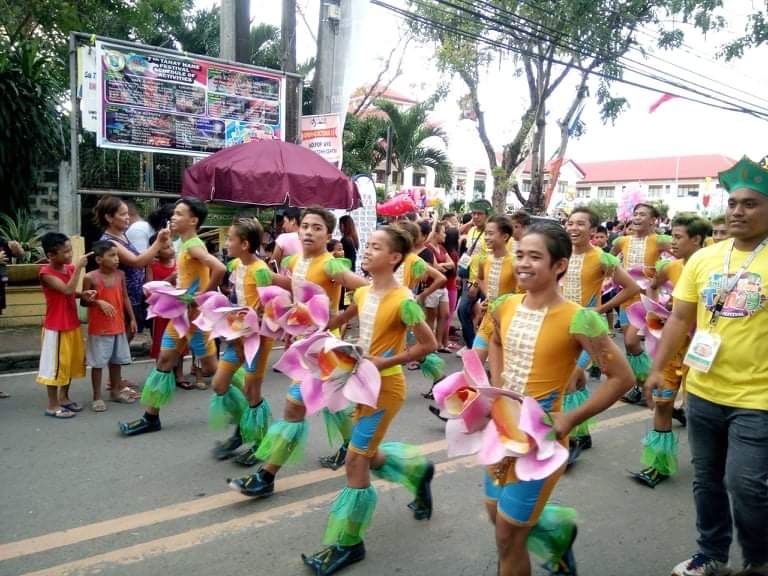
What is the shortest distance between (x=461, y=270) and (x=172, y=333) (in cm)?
429

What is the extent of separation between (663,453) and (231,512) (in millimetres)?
2808

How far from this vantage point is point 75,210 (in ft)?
31.1

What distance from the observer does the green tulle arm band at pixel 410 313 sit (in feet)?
10.5

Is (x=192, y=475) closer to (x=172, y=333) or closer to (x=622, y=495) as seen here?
(x=172, y=333)

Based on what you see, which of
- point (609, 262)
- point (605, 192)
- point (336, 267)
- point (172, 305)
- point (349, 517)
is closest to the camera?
point (349, 517)

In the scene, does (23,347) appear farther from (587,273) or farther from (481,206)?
(587,273)

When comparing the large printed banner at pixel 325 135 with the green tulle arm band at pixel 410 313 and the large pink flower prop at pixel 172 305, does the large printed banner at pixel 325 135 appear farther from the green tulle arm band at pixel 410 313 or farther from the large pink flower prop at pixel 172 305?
the green tulle arm band at pixel 410 313

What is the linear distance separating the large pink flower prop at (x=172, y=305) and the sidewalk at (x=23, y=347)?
3104mm

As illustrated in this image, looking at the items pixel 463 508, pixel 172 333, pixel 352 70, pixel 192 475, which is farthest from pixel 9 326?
pixel 463 508

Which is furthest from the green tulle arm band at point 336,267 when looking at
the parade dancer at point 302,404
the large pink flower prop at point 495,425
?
the large pink flower prop at point 495,425

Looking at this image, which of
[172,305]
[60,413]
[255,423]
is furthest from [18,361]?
[255,423]

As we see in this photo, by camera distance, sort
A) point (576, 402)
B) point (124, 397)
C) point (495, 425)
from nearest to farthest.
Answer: point (495, 425) < point (576, 402) < point (124, 397)

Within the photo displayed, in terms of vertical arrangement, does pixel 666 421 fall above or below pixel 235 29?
below

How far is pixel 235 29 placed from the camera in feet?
33.8
